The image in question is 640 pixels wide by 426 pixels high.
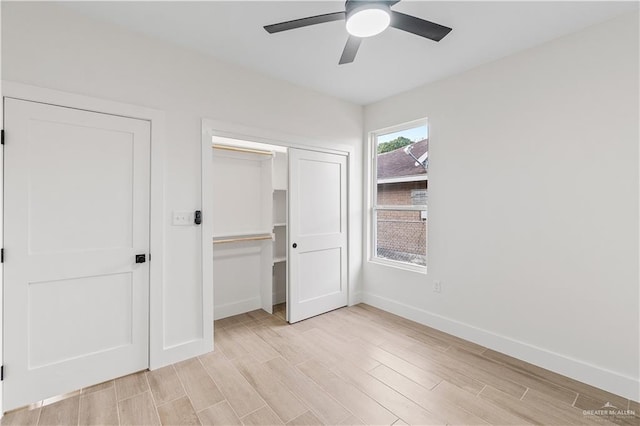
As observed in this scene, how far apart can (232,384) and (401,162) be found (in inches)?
115

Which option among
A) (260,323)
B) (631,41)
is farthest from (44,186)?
(631,41)

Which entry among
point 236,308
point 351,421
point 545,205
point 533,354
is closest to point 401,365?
point 351,421

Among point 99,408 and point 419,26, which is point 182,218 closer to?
point 99,408

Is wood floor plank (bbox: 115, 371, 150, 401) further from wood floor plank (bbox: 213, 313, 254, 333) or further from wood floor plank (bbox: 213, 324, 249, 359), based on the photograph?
wood floor plank (bbox: 213, 313, 254, 333)

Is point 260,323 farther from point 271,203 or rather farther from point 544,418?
point 544,418

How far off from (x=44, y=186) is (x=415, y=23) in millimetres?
2644

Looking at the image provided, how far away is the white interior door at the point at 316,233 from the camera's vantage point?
3.35 m

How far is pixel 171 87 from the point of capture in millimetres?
2473

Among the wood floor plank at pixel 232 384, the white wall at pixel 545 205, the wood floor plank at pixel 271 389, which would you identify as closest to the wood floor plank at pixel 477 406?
the white wall at pixel 545 205

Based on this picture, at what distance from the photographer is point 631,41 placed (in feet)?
6.70

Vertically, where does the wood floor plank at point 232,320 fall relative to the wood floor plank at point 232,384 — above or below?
above

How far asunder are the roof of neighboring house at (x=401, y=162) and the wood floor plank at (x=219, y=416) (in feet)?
9.55

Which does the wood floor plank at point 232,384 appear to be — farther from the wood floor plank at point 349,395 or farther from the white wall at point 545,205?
the white wall at point 545,205

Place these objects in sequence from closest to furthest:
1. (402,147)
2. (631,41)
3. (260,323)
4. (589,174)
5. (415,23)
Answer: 1. (415,23)
2. (631,41)
3. (589,174)
4. (260,323)
5. (402,147)
